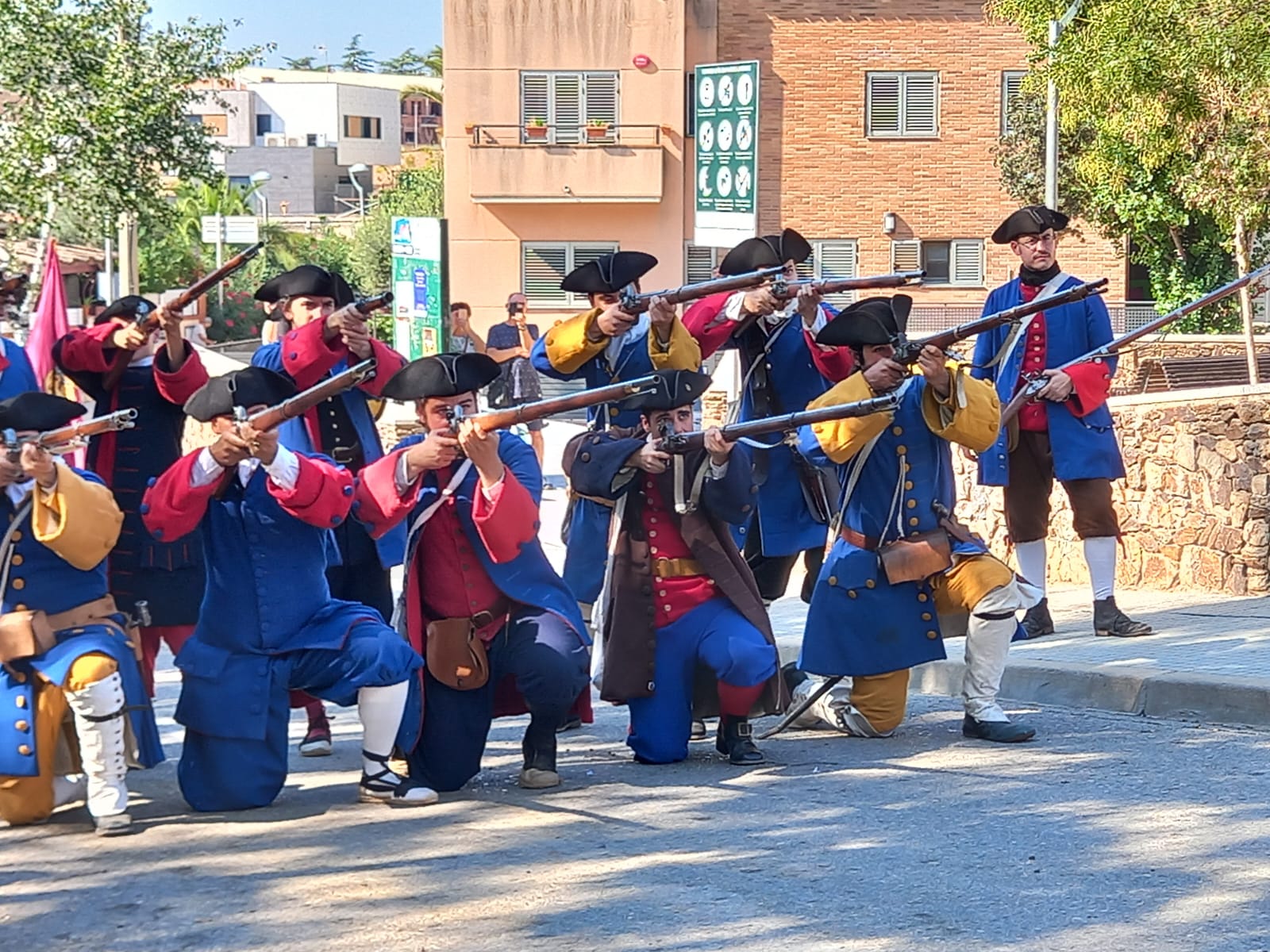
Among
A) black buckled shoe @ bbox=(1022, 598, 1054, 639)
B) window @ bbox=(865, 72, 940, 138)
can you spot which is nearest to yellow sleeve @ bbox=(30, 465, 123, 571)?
black buckled shoe @ bbox=(1022, 598, 1054, 639)

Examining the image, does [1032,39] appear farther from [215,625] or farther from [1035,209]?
[215,625]

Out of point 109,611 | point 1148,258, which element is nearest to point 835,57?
point 1148,258

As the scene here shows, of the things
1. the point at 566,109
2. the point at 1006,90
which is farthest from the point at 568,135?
the point at 1006,90

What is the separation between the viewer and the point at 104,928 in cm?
533

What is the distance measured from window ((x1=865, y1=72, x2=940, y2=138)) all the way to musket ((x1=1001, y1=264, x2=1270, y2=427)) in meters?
26.5

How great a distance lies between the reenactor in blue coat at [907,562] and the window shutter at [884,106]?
2826 cm

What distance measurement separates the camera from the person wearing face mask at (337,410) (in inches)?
301

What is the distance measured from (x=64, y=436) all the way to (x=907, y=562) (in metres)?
3.06

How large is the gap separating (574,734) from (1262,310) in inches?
1037

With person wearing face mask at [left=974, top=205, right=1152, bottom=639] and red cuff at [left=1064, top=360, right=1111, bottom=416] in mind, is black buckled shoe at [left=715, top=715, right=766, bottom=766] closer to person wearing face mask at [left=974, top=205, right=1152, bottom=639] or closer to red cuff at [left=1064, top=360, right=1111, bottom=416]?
person wearing face mask at [left=974, top=205, right=1152, bottom=639]

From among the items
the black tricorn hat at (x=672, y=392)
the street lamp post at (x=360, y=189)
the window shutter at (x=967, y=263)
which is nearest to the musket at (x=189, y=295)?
the black tricorn hat at (x=672, y=392)

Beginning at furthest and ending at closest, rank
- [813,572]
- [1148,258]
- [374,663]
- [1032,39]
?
[1148,258] → [1032,39] → [813,572] → [374,663]

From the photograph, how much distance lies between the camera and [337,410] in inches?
308

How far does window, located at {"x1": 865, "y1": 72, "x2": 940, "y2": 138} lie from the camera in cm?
3494
